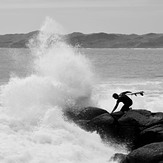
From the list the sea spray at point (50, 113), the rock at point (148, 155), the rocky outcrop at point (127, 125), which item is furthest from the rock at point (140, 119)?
the rock at point (148, 155)

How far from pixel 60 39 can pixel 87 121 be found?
974 cm

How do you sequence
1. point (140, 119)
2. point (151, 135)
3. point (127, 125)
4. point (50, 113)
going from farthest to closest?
point (50, 113), point (140, 119), point (127, 125), point (151, 135)

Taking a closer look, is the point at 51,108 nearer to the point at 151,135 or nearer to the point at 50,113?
the point at 50,113

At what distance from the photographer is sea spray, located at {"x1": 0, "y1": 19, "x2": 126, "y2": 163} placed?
40.8 feet

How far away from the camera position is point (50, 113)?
51.3 ft

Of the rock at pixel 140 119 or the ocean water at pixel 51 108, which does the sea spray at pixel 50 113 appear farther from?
the rock at pixel 140 119

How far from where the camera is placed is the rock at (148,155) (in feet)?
37.9

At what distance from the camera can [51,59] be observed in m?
22.5

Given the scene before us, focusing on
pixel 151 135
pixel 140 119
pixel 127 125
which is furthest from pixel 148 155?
pixel 140 119

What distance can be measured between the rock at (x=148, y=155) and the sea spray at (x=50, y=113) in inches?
37.2

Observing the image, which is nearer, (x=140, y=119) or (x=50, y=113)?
Result: (x=140, y=119)

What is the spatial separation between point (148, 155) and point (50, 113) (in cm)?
481

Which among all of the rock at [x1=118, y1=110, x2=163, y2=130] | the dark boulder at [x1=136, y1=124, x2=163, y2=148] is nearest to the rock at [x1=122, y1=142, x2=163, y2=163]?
the dark boulder at [x1=136, y1=124, x2=163, y2=148]

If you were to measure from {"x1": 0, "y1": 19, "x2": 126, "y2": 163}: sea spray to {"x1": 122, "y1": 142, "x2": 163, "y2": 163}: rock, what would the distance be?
37.2 inches
